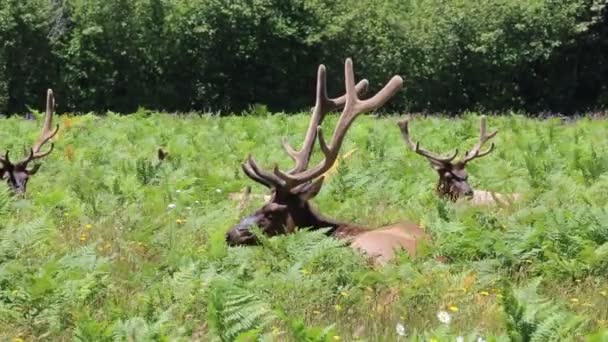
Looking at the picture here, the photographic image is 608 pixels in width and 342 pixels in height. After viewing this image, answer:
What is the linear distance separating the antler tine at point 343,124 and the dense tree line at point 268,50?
19111 mm

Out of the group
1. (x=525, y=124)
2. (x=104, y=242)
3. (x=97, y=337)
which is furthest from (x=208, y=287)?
(x=525, y=124)

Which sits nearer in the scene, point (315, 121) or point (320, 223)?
point (320, 223)

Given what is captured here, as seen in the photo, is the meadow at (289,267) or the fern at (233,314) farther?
the meadow at (289,267)

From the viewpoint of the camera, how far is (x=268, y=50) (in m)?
28.3

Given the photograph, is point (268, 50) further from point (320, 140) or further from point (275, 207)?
point (275, 207)

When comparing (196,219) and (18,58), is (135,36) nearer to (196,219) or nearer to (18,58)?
(18,58)

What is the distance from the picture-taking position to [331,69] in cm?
2823

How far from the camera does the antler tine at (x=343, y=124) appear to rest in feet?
25.1

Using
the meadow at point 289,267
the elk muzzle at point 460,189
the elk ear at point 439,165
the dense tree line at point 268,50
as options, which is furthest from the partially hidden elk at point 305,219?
the dense tree line at point 268,50

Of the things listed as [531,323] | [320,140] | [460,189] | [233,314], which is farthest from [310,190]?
[460,189]

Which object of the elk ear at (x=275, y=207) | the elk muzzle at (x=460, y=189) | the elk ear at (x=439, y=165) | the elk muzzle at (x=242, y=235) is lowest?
the elk muzzle at (x=460, y=189)

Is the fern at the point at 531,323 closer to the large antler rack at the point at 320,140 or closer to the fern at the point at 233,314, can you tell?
the fern at the point at 233,314

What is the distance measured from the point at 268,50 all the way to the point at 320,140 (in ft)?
68.1

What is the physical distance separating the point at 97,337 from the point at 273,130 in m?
12.3
